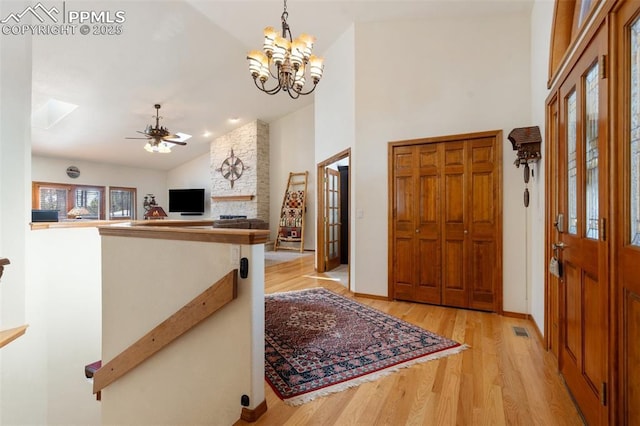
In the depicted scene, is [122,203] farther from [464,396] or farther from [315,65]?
[464,396]

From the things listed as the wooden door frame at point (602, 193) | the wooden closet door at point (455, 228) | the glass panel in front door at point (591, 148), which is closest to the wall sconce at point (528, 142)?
the wooden door frame at point (602, 193)

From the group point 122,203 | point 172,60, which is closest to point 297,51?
point 172,60

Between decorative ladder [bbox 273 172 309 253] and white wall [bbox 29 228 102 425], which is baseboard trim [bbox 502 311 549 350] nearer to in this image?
white wall [bbox 29 228 102 425]

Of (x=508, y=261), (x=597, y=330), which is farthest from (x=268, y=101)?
(x=597, y=330)

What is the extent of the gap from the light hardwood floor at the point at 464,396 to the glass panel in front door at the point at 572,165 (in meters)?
1.03

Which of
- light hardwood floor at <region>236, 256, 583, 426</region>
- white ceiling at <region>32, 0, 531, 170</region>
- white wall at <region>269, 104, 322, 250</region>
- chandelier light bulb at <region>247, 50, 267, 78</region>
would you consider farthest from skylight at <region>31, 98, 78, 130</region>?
light hardwood floor at <region>236, 256, 583, 426</region>

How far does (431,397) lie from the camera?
1.82 meters

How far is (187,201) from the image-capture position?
10.0 m

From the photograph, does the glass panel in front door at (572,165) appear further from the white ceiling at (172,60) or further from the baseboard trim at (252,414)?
the baseboard trim at (252,414)

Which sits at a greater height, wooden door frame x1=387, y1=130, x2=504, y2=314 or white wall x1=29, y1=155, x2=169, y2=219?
white wall x1=29, y1=155, x2=169, y2=219

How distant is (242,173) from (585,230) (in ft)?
27.0

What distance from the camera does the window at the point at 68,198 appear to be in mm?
8148

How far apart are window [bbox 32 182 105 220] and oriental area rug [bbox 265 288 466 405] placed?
740cm

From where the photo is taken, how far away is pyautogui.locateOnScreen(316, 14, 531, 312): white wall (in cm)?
321
